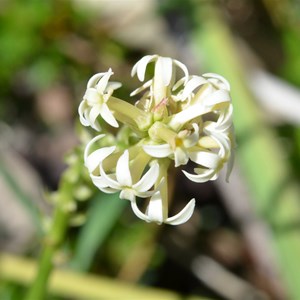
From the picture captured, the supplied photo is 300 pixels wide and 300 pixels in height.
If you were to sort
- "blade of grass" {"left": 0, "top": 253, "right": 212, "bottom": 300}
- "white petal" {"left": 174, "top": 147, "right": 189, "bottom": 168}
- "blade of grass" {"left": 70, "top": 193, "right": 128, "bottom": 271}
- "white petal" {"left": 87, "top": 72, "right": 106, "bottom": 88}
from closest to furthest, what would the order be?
"white petal" {"left": 174, "top": 147, "right": 189, "bottom": 168} → "white petal" {"left": 87, "top": 72, "right": 106, "bottom": 88} → "blade of grass" {"left": 70, "top": 193, "right": 128, "bottom": 271} → "blade of grass" {"left": 0, "top": 253, "right": 212, "bottom": 300}

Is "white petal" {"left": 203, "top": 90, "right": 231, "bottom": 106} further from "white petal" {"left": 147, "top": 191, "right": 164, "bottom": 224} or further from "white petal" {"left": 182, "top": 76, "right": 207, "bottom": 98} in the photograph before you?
"white petal" {"left": 147, "top": 191, "right": 164, "bottom": 224}

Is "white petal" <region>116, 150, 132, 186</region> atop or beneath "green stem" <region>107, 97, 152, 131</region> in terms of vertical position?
beneath

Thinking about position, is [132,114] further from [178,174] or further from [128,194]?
[178,174]

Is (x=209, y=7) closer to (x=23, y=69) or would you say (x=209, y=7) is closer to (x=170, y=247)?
(x=23, y=69)

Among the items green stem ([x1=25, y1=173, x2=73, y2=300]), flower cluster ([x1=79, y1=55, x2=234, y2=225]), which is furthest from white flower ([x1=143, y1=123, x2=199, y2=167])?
green stem ([x1=25, y1=173, x2=73, y2=300])

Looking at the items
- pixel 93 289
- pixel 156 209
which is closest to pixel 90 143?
pixel 156 209

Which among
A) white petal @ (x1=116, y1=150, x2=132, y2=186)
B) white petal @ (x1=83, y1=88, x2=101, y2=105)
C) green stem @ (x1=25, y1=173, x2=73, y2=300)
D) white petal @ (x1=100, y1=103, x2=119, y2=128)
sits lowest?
green stem @ (x1=25, y1=173, x2=73, y2=300)

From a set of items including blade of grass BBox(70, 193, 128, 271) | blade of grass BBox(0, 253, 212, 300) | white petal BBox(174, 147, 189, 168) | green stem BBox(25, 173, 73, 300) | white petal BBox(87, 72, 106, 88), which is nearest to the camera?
white petal BBox(174, 147, 189, 168)
